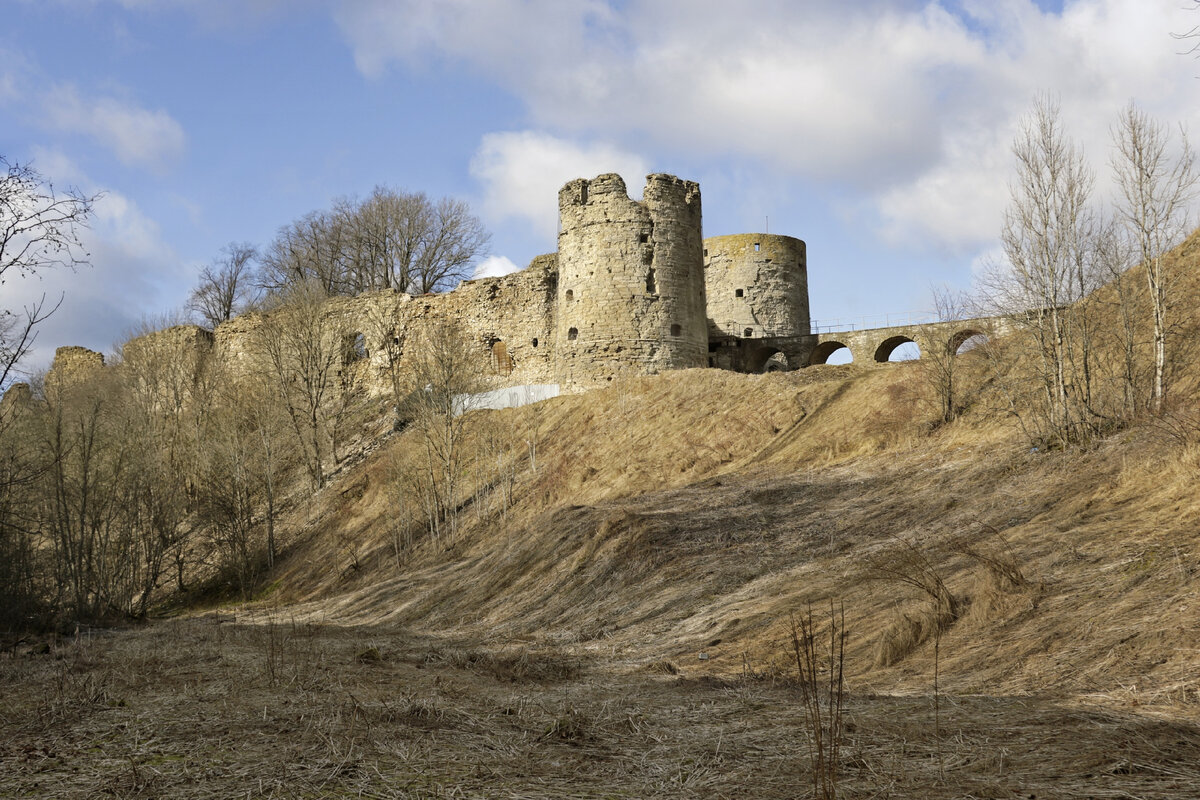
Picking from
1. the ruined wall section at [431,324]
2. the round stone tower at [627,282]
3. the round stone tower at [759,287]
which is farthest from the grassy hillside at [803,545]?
the round stone tower at [759,287]

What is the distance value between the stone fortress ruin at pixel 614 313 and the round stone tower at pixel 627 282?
0.04 m

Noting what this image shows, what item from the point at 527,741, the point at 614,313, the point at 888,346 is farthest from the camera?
the point at 888,346

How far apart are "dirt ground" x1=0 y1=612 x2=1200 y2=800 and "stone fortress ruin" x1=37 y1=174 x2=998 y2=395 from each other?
51.2 ft

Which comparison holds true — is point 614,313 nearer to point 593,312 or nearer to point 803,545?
point 593,312

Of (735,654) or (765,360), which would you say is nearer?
(735,654)

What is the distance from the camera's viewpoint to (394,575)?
70.3ft

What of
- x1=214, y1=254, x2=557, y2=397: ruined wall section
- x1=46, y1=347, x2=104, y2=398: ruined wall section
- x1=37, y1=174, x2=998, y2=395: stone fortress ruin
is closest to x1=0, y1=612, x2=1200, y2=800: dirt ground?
x1=37, y1=174, x2=998, y2=395: stone fortress ruin

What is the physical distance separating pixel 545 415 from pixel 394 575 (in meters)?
7.27

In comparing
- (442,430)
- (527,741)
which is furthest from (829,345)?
(527,741)

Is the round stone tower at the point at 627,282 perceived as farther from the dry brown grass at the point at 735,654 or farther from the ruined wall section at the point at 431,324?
the dry brown grass at the point at 735,654

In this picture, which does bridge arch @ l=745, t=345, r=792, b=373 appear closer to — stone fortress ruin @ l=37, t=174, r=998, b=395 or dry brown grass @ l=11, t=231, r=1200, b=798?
stone fortress ruin @ l=37, t=174, r=998, b=395

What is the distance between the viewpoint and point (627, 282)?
27469 mm

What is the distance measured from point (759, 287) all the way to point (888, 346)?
7.46 m

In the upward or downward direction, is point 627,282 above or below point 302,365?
above
